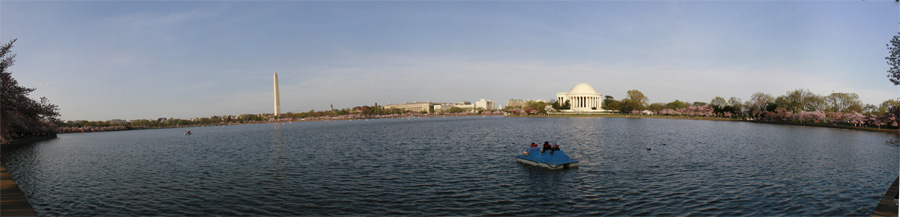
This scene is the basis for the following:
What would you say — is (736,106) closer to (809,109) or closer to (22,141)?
(809,109)

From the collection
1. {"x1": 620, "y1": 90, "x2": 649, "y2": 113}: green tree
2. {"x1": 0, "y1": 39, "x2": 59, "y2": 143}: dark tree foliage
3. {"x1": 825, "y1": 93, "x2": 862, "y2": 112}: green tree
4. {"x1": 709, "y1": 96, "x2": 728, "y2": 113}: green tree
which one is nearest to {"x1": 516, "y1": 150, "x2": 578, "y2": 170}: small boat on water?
{"x1": 0, "y1": 39, "x2": 59, "y2": 143}: dark tree foliage

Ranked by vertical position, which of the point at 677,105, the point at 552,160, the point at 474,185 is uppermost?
the point at 677,105

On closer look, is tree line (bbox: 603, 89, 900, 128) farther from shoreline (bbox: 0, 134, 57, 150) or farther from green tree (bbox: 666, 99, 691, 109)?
shoreline (bbox: 0, 134, 57, 150)

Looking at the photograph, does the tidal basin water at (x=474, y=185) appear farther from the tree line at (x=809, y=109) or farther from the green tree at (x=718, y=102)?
the green tree at (x=718, y=102)

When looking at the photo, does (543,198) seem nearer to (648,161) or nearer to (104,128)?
(648,161)

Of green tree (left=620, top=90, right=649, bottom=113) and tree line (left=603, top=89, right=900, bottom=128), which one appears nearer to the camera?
tree line (left=603, top=89, right=900, bottom=128)

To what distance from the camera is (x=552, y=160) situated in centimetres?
2514

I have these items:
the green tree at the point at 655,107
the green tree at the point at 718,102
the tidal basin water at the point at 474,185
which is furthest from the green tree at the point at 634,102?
the tidal basin water at the point at 474,185

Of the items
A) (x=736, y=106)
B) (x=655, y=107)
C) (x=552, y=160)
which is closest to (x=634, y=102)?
(x=655, y=107)

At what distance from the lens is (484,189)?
19.9 meters

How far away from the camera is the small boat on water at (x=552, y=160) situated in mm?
25156

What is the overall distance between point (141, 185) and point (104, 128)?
613 ft

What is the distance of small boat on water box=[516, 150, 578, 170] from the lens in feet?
82.5

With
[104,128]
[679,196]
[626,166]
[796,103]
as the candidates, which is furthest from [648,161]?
[104,128]
